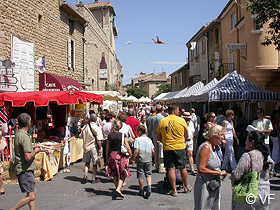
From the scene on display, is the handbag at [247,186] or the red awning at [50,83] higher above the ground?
the red awning at [50,83]

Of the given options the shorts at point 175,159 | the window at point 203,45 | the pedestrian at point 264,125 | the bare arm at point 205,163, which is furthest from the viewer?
the window at point 203,45

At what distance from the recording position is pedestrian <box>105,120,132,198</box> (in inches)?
242

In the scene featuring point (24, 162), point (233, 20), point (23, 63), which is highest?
point (233, 20)

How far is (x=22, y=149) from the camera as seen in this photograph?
4551 millimetres

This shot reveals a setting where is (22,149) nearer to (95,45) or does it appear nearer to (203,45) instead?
(95,45)

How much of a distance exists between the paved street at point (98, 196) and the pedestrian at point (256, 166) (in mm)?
2078

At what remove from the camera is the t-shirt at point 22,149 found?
4.50 metres

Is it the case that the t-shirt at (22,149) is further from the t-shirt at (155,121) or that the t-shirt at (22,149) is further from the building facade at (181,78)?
the building facade at (181,78)

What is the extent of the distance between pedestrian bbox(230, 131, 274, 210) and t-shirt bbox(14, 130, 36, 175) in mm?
2866

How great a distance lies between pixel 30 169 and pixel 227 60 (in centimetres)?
1797

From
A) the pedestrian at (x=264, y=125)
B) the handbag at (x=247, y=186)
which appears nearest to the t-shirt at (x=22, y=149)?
the handbag at (x=247, y=186)

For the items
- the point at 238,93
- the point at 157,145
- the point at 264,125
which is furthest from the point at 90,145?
the point at 238,93

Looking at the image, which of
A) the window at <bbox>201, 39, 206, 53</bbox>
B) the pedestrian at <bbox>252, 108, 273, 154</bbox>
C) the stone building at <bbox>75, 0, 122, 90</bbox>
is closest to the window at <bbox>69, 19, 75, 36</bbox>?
the stone building at <bbox>75, 0, 122, 90</bbox>

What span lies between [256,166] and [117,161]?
10.9 feet
